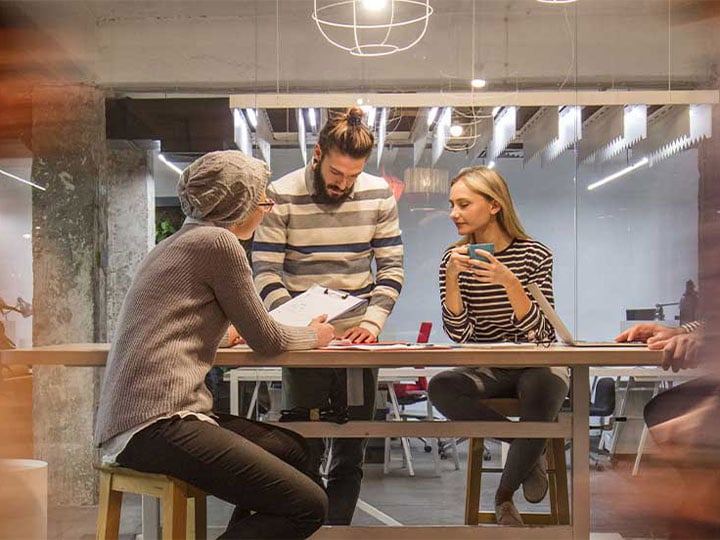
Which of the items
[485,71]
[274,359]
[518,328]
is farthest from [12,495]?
[485,71]

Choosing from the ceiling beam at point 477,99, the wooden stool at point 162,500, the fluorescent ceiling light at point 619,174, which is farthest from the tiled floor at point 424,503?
the ceiling beam at point 477,99

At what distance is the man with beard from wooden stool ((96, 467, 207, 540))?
1.97ft

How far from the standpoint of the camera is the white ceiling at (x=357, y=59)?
159 inches

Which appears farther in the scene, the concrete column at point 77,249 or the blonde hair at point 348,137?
the concrete column at point 77,249

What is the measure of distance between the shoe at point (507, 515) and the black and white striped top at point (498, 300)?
461mm

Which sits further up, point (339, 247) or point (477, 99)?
point (477, 99)

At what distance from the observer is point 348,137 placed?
2479 millimetres

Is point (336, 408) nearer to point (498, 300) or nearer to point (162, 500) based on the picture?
point (498, 300)

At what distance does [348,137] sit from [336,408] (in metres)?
0.76

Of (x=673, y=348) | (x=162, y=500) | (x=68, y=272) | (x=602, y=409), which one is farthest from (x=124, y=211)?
(x=673, y=348)

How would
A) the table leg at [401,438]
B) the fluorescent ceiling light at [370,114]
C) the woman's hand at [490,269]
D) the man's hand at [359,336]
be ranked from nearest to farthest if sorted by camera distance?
the woman's hand at [490,269], the man's hand at [359,336], the table leg at [401,438], the fluorescent ceiling light at [370,114]

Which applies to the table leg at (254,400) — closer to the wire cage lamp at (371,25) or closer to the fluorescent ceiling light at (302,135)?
the fluorescent ceiling light at (302,135)

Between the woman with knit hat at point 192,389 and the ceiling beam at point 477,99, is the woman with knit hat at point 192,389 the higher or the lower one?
the lower one

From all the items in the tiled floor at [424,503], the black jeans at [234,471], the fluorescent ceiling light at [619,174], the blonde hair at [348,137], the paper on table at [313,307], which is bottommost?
the tiled floor at [424,503]
